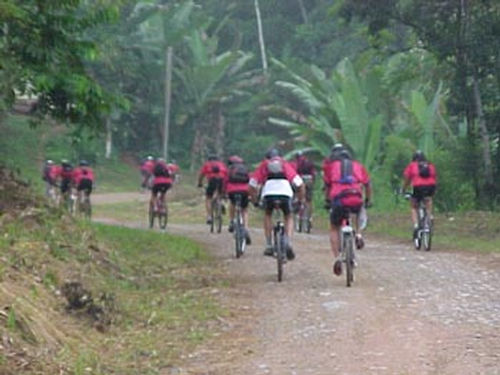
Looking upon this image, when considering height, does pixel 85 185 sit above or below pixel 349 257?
above

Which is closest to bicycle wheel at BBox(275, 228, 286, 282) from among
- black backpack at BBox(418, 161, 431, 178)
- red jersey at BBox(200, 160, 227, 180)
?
black backpack at BBox(418, 161, 431, 178)

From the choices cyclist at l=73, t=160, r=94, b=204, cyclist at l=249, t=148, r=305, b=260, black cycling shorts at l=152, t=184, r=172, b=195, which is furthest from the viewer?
cyclist at l=73, t=160, r=94, b=204

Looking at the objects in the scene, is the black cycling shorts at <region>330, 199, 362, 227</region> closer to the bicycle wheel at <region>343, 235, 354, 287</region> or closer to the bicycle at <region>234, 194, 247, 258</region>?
the bicycle wheel at <region>343, 235, 354, 287</region>

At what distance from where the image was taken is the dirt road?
912 cm

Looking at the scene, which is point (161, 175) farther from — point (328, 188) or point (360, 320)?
point (360, 320)

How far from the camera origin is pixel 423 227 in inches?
768

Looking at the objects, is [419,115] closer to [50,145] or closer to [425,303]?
[425,303]

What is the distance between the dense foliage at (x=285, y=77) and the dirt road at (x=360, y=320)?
13.4ft

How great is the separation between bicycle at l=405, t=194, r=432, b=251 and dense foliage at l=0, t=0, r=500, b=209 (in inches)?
212

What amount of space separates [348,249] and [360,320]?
2.70 meters

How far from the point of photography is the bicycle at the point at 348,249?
13.6 meters

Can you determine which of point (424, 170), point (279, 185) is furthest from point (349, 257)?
point (424, 170)

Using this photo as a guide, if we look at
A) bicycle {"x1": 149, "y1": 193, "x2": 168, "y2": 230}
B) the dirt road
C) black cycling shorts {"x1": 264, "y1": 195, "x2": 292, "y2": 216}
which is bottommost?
the dirt road

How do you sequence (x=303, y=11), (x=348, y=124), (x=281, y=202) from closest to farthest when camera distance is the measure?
(x=281, y=202)
(x=348, y=124)
(x=303, y=11)
